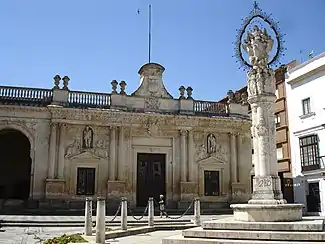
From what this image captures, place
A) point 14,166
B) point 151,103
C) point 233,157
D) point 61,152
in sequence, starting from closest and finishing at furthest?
point 61,152 < point 151,103 < point 233,157 < point 14,166

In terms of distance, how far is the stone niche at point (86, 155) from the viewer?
24.3m

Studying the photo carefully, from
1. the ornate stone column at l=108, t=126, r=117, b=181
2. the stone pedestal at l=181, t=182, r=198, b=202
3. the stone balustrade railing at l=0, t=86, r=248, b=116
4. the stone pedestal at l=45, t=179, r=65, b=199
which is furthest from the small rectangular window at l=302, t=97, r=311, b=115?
the stone pedestal at l=45, t=179, r=65, b=199

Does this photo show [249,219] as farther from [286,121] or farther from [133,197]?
[286,121]

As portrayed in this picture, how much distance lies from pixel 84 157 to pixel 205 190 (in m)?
8.50

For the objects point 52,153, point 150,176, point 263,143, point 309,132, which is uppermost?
point 309,132

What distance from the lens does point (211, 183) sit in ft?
88.0

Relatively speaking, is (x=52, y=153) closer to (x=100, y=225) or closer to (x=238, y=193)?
(x=238, y=193)

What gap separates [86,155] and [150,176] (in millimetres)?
4508

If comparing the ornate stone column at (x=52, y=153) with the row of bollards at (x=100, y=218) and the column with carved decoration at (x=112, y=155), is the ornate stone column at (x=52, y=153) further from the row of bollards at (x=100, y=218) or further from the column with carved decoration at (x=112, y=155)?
the row of bollards at (x=100, y=218)

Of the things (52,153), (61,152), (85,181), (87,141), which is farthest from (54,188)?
(87,141)

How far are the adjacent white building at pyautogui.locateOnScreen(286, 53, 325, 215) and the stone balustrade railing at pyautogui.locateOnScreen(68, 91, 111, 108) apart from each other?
44.4 feet

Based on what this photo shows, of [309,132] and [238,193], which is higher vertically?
[309,132]

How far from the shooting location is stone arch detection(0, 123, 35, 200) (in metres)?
27.7

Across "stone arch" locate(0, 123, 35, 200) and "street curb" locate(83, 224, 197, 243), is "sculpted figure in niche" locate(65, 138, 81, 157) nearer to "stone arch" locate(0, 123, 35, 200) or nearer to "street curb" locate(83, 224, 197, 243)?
"stone arch" locate(0, 123, 35, 200)
